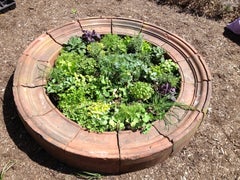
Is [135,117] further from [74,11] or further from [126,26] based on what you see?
[74,11]

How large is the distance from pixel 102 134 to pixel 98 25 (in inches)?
59.0

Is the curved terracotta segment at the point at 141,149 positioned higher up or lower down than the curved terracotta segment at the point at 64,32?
lower down

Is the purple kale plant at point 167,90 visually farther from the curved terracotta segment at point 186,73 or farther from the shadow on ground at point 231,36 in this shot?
the shadow on ground at point 231,36

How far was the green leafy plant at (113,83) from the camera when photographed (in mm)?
3170

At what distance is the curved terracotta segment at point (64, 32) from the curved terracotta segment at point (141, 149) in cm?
137

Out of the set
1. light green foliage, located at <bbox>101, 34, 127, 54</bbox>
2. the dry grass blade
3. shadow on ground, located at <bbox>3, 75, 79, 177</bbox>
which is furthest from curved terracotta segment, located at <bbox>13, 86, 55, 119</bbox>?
the dry grass blade

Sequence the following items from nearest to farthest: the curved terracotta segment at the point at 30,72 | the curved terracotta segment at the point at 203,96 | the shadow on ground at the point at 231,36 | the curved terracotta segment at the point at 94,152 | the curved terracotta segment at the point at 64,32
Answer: the curved terracotta segment at the point at 94,152 → the curved terracotta segment at the point at 203,96 → the curved terracotta segment at the point at 30,72 → the curved terracotta segment at the point at 64,32 → the shadow on ground at the point at 231,36

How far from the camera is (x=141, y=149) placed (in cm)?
294

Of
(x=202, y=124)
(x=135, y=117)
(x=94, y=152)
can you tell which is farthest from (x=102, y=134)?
(x=202, y=124)

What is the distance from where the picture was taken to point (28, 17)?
4.57 metres

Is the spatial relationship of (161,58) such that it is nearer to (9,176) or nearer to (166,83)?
(166,83)

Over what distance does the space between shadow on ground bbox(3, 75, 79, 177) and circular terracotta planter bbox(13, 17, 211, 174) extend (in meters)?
0.08

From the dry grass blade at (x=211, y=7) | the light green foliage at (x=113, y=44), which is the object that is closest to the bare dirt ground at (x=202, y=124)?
the dry grass blade at (x=211, y=7)

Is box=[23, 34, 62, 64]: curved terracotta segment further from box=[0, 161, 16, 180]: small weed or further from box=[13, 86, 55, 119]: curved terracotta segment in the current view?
box=[0, 161, 16, 180]: small weed
